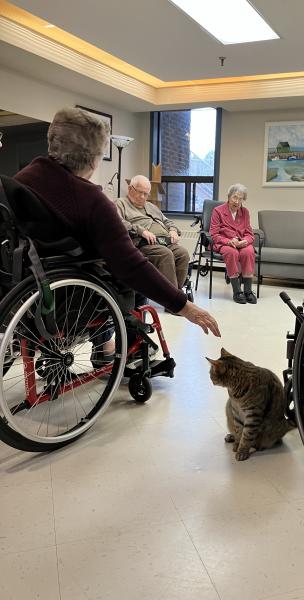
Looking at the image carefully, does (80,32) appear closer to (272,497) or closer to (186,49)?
(186,49)

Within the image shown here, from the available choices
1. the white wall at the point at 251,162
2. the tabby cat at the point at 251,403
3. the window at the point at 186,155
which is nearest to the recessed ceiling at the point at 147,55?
the white wall at the point at 251,162

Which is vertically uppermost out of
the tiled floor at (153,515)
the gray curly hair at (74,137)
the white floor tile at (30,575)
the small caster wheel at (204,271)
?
the gray curly hair at (74,137)

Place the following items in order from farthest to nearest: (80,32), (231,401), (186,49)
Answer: (186,49) < (80,32) < (231,401)

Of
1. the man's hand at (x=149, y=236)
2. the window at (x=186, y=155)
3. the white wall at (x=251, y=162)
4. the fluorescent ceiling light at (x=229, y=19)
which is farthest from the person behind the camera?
the window at (x=186, y=155)

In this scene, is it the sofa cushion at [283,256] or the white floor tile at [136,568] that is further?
the sofa cushion at [283,256]

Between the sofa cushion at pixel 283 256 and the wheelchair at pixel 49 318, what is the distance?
3590 millimetres

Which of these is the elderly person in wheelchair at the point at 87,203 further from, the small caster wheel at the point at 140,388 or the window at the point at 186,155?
the window at the point at 186,155

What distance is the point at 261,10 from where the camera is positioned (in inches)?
139

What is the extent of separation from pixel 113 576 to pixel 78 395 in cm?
109

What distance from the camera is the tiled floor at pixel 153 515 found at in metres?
1.12

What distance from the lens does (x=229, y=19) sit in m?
3.84

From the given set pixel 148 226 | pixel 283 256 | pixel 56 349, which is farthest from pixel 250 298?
pixel 56 349

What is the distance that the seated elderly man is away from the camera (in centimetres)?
319

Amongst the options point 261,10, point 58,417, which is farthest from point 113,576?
point 261,10
